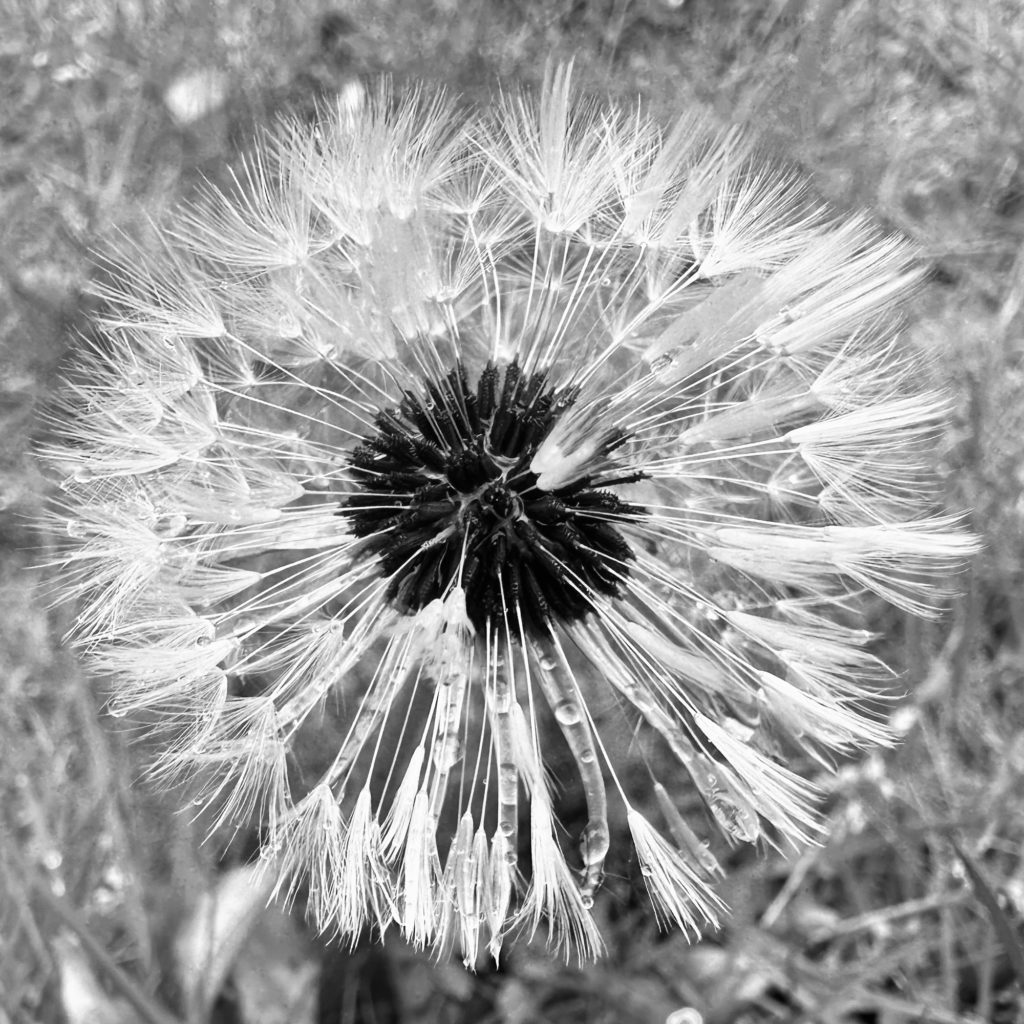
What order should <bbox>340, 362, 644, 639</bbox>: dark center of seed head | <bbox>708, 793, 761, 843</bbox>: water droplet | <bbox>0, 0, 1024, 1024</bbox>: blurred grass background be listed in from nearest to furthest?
<bbox>708, 793, 761, 843</bbox>: water droplet, <bbox>340, 362, 644, 639</bbox>: dark center of seed head, <bbox>0, 0, 1024, 1024</bbox>: blurred grass background

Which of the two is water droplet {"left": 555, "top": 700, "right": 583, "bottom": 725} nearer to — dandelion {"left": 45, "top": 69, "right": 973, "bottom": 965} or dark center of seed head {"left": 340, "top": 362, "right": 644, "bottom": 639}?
dandelion {"left": 45, "top": 69, "right": 973, "bottom": 965}

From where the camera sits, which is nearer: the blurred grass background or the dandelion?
the dandelion

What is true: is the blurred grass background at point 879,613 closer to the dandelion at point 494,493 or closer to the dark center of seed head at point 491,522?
the dandelion at point 494,493

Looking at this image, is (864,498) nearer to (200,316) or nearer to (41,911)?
(200,316)

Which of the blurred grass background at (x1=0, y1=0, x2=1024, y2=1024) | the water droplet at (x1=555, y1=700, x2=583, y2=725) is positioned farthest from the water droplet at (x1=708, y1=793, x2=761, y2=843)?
the blurred grass background at (x1=0, y1=0, x2=1024, y2=1024)

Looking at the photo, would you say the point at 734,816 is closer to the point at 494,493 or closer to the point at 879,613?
the point at 494,493

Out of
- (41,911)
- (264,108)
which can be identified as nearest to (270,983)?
(41,911)

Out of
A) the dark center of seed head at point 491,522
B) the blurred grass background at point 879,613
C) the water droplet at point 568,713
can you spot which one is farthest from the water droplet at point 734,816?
the blurred grass background at point 879,613
